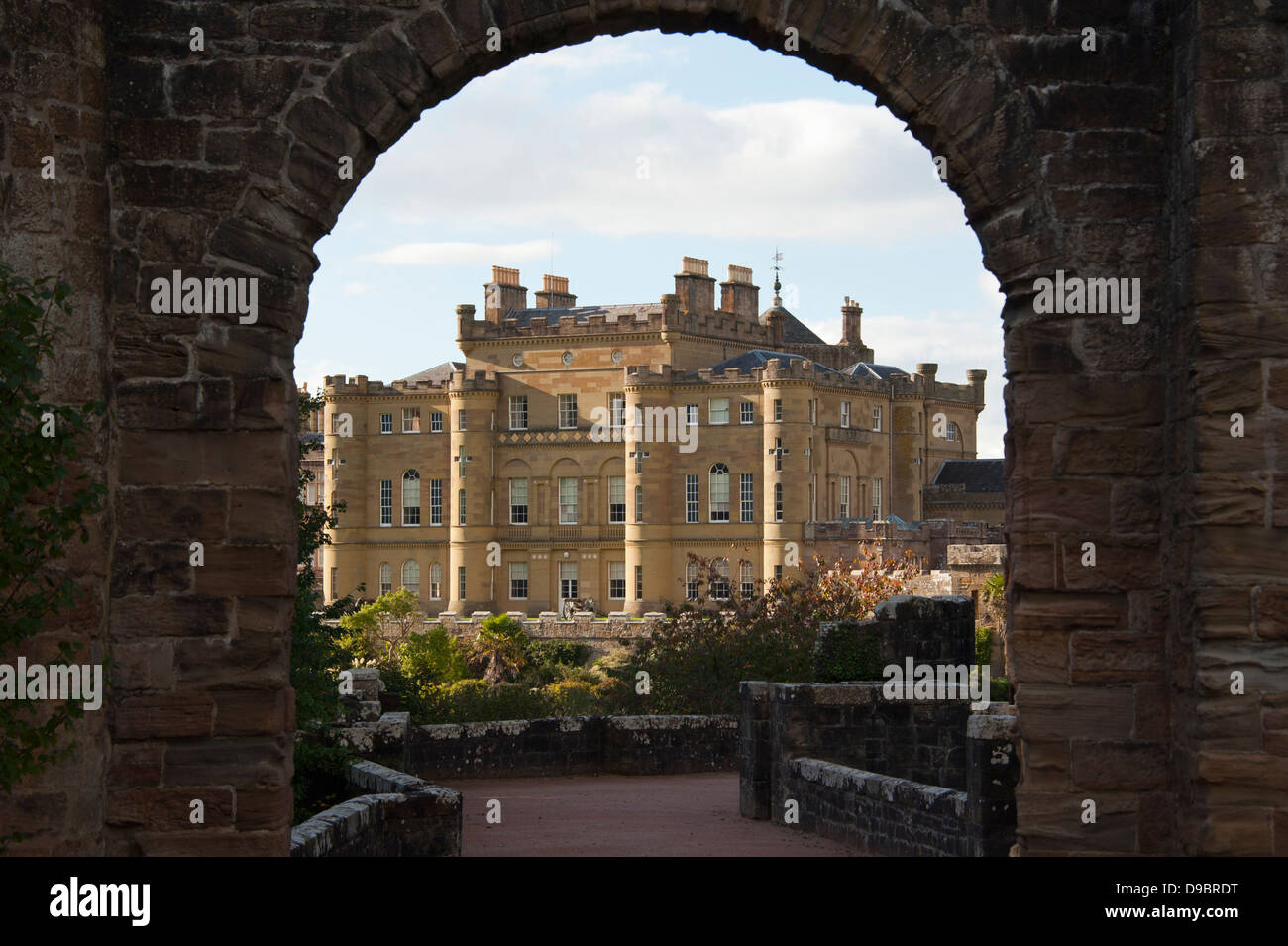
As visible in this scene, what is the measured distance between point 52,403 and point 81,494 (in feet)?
2.79

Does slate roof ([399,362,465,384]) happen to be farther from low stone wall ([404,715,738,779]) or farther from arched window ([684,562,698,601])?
low stone wall ([404,715,738,779])

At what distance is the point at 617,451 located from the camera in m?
81.2

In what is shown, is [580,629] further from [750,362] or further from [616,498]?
[750,362]

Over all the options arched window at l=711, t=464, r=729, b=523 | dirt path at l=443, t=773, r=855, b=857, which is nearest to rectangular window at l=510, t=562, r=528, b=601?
arched window at l=711, t=464, r=729, b=523

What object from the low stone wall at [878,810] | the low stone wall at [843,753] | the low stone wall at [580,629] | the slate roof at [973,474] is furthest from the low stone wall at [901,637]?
the slate roof at [973,474]

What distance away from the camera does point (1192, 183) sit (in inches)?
278

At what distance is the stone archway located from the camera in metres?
7.21

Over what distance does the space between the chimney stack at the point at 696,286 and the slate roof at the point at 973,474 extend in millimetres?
14329

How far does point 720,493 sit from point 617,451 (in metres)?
5.78

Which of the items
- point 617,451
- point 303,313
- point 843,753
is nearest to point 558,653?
point 617,451

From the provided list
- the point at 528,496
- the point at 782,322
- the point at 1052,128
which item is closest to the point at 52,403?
the point at 1052,128

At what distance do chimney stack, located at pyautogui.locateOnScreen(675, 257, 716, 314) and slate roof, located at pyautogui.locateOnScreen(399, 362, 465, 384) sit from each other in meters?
12.0
